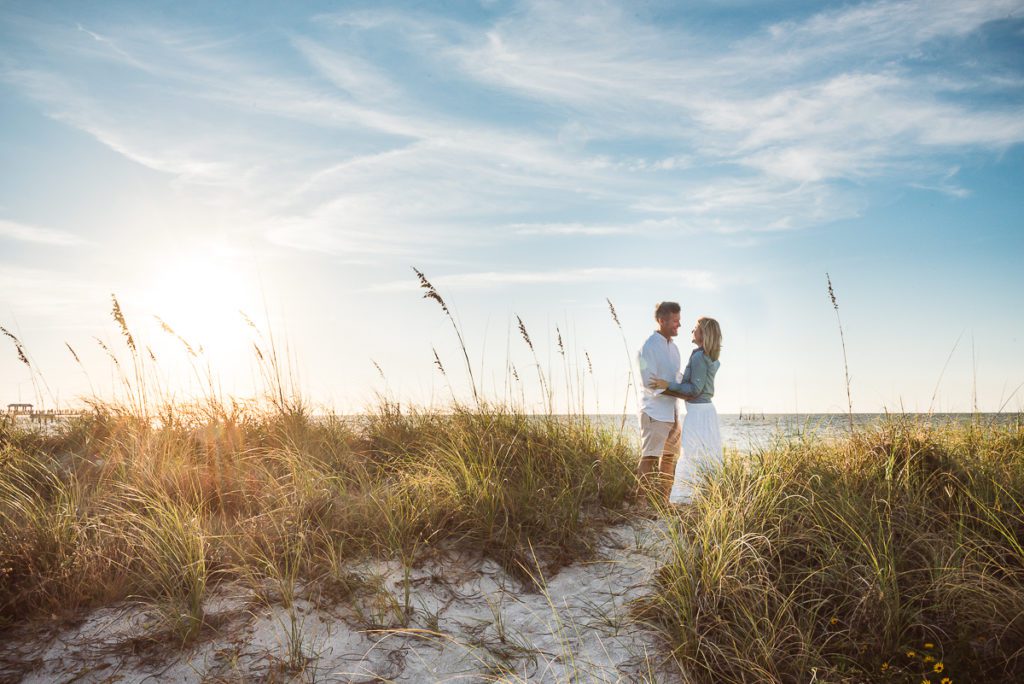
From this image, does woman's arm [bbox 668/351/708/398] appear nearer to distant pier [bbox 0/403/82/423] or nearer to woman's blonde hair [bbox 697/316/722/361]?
woman's blonde hair [bbox 697/316/722/361]

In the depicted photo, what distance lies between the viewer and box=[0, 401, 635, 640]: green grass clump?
4488 mm

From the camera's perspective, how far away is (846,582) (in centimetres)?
402

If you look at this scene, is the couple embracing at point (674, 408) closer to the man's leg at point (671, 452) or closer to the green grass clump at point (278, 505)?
the man's leg at point (671, 452)

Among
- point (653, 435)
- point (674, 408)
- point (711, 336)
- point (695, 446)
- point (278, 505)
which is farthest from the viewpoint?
point (674, 408)

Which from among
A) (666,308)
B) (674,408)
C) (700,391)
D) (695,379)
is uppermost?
(666,308)

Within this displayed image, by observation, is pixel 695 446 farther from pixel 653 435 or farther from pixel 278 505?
pixel 278 505

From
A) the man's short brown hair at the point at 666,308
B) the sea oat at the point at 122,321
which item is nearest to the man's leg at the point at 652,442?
the man's short brown hair at the point at 666,308

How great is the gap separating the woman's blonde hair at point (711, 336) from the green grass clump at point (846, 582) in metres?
1.54

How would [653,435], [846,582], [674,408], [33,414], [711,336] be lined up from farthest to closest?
[33,414] → [674,408] → [653,435] → [711,336] → [846,582]

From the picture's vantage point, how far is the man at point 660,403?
6.95 meters

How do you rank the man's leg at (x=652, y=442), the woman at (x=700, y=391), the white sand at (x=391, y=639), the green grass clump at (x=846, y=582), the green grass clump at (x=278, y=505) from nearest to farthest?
the green grass clump at (x=846, y=582), the white sand at (x=391, y=639), the green grass clump at (x=278, y=505), the woman at (x=700, y=391), the man's leg at (x=652, y=442)

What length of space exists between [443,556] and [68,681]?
2.38m

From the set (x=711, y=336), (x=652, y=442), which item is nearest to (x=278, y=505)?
(x=652, y=442)

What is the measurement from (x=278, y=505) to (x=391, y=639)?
1935 mm
